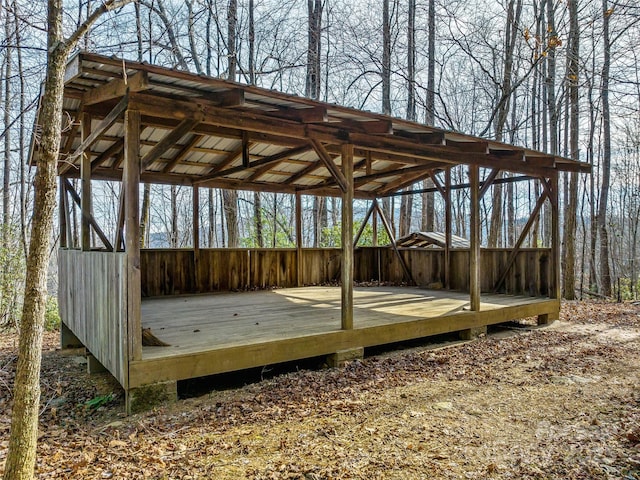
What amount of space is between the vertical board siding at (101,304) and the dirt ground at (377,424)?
49 cm

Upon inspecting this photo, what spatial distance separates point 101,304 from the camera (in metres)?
4.53

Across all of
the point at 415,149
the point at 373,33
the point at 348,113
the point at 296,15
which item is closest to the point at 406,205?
the point at 373,33

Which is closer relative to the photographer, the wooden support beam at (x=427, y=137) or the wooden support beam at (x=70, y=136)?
the wooden support beam at (x=70, y=136)

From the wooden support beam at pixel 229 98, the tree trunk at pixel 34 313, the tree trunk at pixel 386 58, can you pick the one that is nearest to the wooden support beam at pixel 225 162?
the wooden support beam at pixel 229 98

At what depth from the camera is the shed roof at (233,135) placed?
3.92m

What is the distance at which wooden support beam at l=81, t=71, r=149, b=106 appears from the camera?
11.5 feet

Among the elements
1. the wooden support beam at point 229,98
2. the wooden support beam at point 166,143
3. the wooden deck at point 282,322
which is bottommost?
the wooden deck at point 282,322

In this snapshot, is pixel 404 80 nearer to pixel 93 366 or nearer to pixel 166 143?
pixel 166 143

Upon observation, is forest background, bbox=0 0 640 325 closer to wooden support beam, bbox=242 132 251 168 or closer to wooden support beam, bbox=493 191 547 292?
wooden support beam, bbox=493 191 547 292

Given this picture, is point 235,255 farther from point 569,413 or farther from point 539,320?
point 569,413

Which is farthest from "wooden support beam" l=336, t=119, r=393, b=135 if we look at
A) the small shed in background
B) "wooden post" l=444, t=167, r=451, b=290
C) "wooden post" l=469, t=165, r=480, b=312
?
the small shed in background

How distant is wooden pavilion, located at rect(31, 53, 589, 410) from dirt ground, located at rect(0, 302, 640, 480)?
0.44 meters

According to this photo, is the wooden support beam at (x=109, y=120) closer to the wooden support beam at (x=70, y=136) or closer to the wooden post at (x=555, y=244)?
the wooden support beam at (x=70, y=136)

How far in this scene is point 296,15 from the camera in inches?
604
